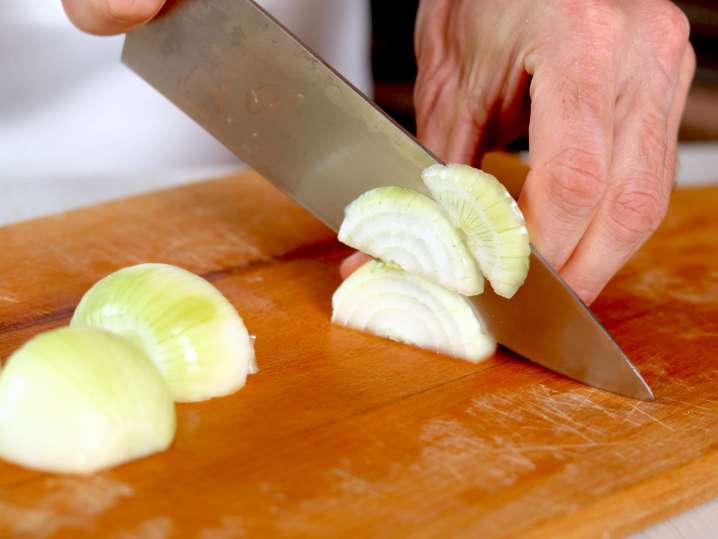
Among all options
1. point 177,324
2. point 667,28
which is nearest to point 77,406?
point 177,324

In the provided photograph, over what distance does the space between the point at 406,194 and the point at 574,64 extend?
27cm

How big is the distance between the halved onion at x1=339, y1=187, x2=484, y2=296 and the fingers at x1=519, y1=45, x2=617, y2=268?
0.10 meters

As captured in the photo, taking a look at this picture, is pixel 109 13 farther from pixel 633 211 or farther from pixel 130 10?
pixel 633 211

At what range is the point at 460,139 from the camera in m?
1.61

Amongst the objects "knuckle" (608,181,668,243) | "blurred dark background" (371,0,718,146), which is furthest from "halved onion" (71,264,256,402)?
"blurred dark background" (371,0,718,146)

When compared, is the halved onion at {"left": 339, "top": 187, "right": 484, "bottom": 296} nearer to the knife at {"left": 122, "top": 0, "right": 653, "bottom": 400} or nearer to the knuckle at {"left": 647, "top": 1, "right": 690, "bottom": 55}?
the knife at {"left": 122, "top": 0, "right": 653, "bottom": 400}

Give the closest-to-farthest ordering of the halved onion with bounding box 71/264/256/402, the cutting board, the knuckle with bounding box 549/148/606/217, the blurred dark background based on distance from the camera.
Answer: the cutting board
the halved onion with bounding box 71/264/256/402
the knuckle with bounding box 549/148/606/217
the blurred dark background

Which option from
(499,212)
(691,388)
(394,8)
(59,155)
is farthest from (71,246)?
(394,8)

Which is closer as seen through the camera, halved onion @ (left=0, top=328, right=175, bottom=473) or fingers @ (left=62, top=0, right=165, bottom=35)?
halved onion @ (left=0, top=328, right=175, bottom=473)

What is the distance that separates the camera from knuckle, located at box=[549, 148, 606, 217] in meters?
1.30

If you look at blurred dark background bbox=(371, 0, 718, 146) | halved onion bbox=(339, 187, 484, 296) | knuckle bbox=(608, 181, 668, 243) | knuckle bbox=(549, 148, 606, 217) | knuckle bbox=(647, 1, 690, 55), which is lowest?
blurred dark background bbox=(371, 0, 718, 146)

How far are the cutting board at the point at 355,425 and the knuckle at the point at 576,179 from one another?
0.22 metres

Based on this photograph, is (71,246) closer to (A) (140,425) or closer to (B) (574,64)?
(A) (140,425)

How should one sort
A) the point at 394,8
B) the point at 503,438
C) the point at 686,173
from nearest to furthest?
the point at 503,438 < the point at 686,173 < the point at 394,8
